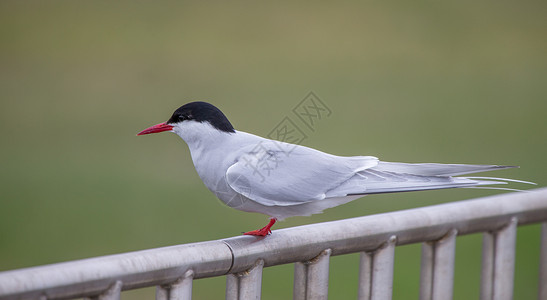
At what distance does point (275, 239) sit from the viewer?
1184 mm

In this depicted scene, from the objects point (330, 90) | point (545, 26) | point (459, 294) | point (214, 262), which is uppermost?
point (545, 26)

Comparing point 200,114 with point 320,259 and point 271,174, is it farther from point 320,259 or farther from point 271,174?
point 320,259

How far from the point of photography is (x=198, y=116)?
1297 mm

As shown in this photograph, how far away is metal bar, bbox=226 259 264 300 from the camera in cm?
116

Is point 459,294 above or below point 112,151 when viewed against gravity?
below

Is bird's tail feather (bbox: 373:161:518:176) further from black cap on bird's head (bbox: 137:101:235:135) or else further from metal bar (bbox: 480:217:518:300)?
black cap on bird's head (bbox: 137:101:235:135)

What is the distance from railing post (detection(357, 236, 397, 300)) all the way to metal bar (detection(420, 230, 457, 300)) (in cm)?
11

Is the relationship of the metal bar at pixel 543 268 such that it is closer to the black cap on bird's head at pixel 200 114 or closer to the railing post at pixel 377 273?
the railing post at pixel 377 273

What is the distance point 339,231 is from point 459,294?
2.28 metres

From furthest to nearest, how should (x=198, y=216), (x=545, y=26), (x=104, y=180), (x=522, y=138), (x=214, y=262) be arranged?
(x=545, y=26) → (x=522, y=138) → (x=104, y=180) → (x=198, y=216) → (x=214, y=262)

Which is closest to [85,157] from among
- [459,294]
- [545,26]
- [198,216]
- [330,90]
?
[198,216]

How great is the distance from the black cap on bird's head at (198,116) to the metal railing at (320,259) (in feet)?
0.82

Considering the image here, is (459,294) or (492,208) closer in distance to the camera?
(492,208)

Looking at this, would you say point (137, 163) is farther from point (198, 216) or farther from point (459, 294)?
point (459, 294)
